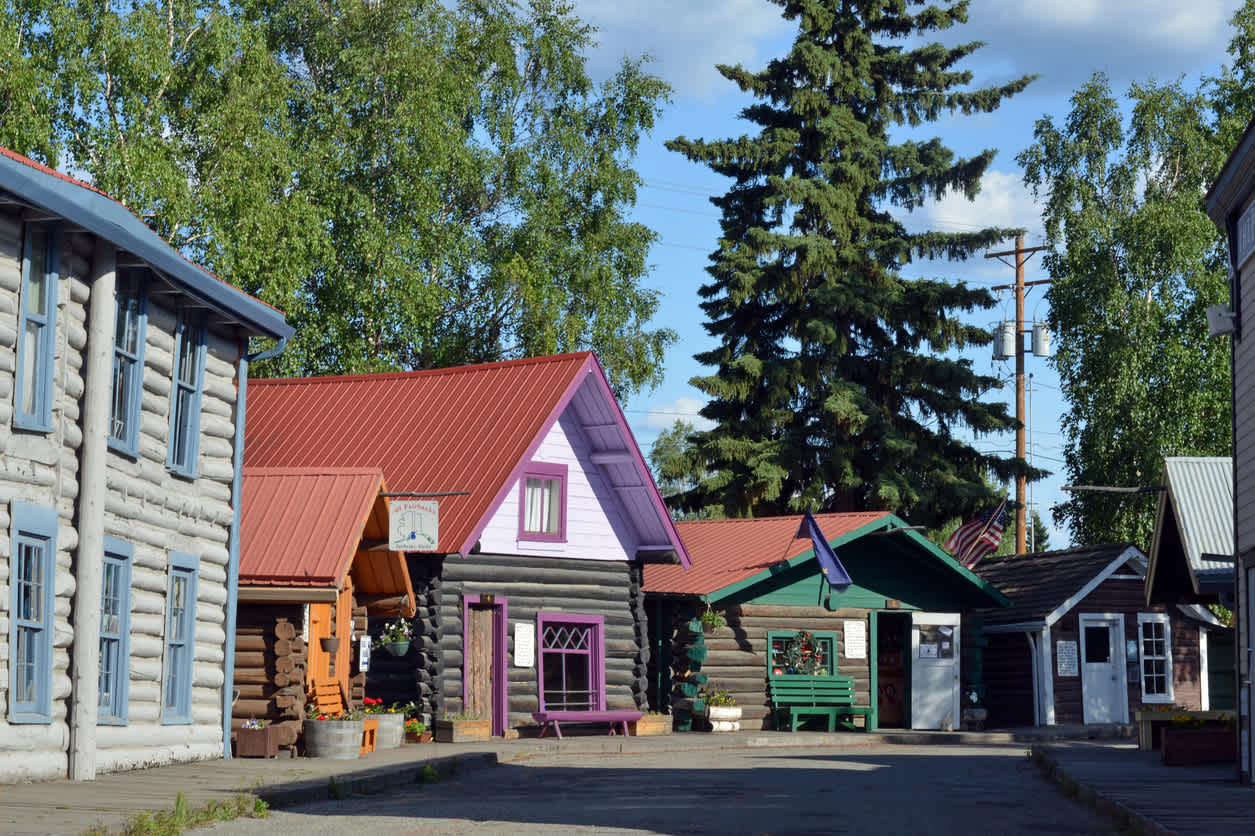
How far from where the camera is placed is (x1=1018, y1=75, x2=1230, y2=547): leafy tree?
136 ft

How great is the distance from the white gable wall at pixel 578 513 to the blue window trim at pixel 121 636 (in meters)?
10.9

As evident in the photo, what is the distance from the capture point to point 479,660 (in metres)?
28.3

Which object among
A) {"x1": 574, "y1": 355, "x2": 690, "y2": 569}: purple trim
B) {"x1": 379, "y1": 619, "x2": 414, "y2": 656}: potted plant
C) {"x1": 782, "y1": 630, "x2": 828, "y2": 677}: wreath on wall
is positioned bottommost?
{"x1": 782, "y1": 630, "x2": 828, "y2": 677}: wreath on wall

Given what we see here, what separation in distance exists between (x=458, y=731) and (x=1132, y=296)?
24.5m

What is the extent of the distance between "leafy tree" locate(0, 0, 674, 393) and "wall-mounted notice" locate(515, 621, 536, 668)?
10321mm

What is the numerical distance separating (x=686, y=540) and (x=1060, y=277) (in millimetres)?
14551

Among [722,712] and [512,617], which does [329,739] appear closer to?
[512,617]

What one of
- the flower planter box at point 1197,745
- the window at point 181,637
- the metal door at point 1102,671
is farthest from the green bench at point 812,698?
the window at point 181,637

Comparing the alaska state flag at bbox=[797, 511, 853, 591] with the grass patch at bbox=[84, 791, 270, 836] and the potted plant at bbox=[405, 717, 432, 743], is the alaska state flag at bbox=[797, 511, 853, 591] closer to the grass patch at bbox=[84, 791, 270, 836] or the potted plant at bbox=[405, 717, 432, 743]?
the potted plant at bbox=[405, 717, 432, 743]

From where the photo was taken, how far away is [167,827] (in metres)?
11.8

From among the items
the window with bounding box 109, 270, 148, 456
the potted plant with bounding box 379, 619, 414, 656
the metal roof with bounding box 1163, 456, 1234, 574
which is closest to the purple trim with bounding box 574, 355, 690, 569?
the potted plant with bounding box 379, 619, 414, 656

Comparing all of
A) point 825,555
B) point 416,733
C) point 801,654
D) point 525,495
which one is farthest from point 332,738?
point 801,654

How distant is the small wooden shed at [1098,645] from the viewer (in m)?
35.3

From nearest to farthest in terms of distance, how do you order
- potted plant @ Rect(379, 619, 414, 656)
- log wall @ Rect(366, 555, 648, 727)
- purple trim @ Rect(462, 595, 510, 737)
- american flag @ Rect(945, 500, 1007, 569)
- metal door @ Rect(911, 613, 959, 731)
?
potted plant @ Rect(379, 619, 414, 656) < log wall @ Rect(366, 555, 648, 727) < purple trim @ Rect(462, 595, 510, 737) < metal door @ Rect(911, 613, 959, 731) < american flag @ Rect(945, 500, 1007, 569)
